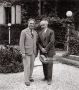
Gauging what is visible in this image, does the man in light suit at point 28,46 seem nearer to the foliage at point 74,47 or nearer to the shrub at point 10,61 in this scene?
the shrub at point 10,61

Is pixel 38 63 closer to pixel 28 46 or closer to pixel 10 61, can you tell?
pixel 10 61

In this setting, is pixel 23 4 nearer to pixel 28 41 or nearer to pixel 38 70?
pixel 38 70

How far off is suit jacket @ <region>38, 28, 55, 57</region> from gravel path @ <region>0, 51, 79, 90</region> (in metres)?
0.90

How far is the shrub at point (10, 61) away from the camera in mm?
11755

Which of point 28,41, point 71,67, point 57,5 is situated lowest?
point 71,67

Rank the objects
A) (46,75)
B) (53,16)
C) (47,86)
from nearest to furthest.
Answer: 1. (47,86)
2. (46,75)
3. (53,16)

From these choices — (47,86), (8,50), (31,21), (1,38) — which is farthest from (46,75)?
(1,38)

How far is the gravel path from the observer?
9078 mm

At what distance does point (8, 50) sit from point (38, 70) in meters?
1.48

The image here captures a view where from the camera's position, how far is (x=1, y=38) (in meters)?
24.3

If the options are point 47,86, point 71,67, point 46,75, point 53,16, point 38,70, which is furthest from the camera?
point 53,16

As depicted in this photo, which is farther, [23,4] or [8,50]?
[23,4]

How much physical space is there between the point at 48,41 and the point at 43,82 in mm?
1190

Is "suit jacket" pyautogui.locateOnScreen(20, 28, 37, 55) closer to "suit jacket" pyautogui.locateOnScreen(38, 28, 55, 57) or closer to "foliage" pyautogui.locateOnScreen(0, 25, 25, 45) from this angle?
"suit jacket" pyautogui.locateOnScreen(38, 28, 55, 57)
